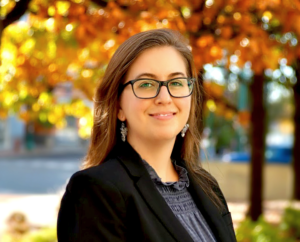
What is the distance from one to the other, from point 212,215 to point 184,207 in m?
0.13

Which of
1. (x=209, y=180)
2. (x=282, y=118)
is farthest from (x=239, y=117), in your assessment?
(x=282, y=118)

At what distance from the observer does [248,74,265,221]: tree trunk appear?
9.99m

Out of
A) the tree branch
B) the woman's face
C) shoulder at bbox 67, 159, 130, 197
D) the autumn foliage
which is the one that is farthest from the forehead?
the tree branch

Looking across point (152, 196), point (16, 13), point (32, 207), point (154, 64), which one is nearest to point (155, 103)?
point (154, 64)

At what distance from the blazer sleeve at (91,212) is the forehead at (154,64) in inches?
16.6

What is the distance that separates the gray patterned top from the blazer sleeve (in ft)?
0.86

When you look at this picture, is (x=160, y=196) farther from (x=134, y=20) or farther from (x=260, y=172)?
(x=260, y=172)

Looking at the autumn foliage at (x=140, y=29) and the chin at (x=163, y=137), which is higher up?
the autumn foliage at (x=140, y=29)

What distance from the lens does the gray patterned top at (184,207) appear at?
6.41ft

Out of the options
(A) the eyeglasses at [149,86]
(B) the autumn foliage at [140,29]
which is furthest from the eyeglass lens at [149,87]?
(B) the autumn foliage at [140,29]

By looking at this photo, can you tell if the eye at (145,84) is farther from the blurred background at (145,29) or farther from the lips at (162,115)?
Result: the blurred background at (145,29)

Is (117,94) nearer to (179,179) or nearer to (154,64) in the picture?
(154,64)

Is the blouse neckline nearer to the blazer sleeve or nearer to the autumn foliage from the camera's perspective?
the blazer sleeve

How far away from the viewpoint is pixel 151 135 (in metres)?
1.94
